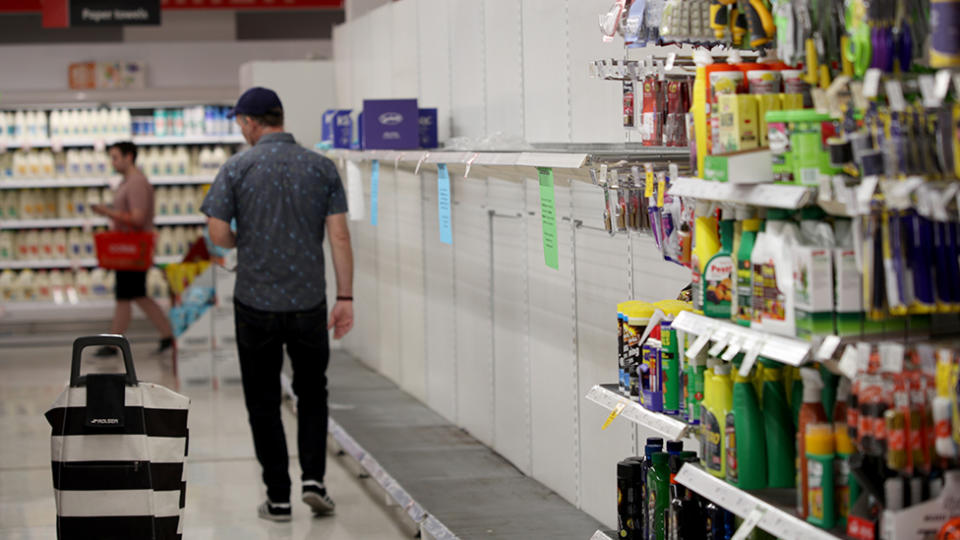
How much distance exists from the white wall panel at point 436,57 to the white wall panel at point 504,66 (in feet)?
2.31

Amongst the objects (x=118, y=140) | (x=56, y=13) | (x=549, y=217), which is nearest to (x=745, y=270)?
(x=549, y=217)

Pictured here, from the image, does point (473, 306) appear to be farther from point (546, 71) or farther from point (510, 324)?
point (546, 71)

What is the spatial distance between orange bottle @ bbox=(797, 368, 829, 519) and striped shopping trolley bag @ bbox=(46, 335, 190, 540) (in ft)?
6.37

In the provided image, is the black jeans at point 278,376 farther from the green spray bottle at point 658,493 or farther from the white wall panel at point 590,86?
the green spray bottle at point 658,493

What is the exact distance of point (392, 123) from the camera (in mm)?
6531

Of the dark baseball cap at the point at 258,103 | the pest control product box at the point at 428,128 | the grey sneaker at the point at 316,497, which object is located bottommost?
the grey sneaker at the point at 316,497

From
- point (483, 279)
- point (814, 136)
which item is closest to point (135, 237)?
point (483, 279)

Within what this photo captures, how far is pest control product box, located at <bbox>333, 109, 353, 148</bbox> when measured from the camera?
7.54m

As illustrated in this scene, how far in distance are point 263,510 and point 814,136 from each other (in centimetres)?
385

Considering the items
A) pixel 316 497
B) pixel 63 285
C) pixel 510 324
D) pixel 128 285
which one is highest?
pixel 510 324

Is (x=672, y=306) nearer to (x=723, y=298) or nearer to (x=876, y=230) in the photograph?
(x=723, y=298)

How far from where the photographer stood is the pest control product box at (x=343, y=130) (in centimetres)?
754

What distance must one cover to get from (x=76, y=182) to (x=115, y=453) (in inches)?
338

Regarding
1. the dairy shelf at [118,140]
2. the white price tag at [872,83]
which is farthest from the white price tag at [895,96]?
the dairy shelf at [118,140]
